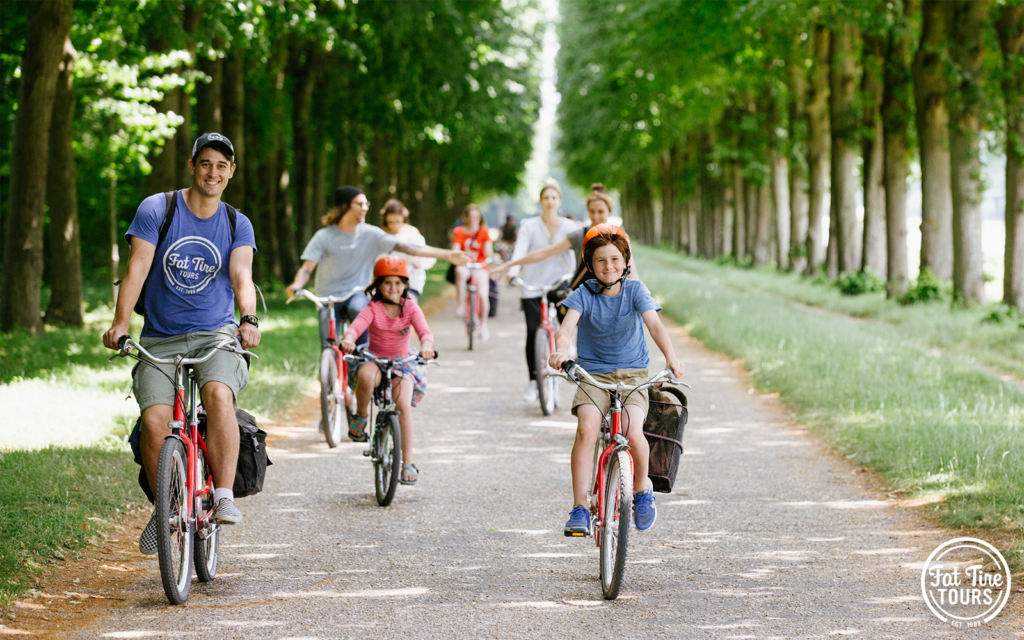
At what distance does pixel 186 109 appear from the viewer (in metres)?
17.9

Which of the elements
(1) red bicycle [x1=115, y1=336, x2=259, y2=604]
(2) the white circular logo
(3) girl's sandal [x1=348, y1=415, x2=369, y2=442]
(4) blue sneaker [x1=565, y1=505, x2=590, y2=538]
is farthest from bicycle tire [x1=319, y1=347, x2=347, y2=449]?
(2) the white circular logo

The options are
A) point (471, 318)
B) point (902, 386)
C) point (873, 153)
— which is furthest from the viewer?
point (873, 153)

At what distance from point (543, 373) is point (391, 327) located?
3.01 meters

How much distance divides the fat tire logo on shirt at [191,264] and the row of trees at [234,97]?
9162mm

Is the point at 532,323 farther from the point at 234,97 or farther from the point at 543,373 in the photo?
the point at 234,97

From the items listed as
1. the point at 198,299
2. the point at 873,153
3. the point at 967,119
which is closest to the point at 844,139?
the point at 873,153

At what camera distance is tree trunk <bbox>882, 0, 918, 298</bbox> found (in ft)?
69.2

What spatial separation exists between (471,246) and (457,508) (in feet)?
37.6

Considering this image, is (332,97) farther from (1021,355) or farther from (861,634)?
→ (861,634)

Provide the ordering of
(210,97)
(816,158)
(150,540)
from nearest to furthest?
(150,540)
(210,97)
(816,158)

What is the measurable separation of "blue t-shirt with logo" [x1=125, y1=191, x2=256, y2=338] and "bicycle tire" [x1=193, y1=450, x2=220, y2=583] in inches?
25.4

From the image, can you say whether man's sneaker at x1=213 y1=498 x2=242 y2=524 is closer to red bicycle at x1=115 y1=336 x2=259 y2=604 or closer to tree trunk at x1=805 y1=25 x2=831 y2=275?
red bicycle at x1=115 y1=336 x2=259 y2=604

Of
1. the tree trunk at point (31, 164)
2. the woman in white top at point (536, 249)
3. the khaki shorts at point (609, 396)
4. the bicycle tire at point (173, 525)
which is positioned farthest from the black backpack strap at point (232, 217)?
the tree trunk at point (31, 164)

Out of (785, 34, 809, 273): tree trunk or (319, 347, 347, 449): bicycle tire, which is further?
(785, 34, 809, 273): tree trunk
